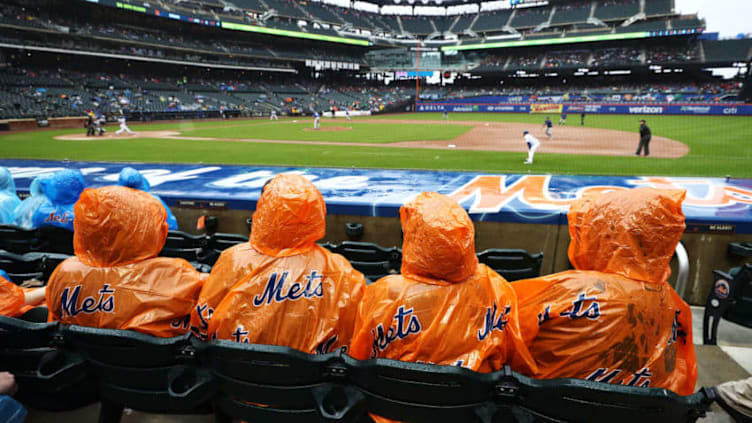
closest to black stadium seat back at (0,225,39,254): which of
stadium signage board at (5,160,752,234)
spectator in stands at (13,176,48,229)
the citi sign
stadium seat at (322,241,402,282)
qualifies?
spectator in stands at (13,176,48,229)

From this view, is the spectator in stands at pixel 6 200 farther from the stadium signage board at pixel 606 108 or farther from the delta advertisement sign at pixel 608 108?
the stadium signage board at pixel 606 108

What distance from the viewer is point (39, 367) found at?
1883 millimetres

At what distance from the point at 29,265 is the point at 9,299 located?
4.93 feet

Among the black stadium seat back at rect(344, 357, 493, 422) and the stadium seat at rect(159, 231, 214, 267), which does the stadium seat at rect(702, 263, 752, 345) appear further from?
the stadium seat at rect(159, 231, 214, 267)

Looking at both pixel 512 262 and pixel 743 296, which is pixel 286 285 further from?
pixel 743 296

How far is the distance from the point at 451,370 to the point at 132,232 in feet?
5.94

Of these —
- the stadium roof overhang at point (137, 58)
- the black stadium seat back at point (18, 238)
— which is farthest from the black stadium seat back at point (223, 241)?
the stadium roof overhang at point (137, 58)

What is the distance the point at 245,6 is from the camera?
5159 cm

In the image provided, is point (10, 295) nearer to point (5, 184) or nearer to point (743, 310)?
point (5, 184)

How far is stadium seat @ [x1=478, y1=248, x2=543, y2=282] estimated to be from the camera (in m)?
3.34

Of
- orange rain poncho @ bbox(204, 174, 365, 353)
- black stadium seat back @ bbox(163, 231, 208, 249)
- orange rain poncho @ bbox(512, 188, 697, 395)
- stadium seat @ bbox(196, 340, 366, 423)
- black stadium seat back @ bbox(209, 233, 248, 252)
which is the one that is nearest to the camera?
stadium seat @ bbox(196, 340, 366, 423)

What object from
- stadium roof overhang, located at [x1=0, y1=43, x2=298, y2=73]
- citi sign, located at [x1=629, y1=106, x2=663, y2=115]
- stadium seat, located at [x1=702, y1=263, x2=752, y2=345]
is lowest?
stadium seat, located at [x1=702, y1=263, x2=752, y2=345]

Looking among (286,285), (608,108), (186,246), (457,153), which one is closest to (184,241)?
(186,246)

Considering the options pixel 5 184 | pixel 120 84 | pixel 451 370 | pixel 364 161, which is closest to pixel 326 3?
pixel 120 84
